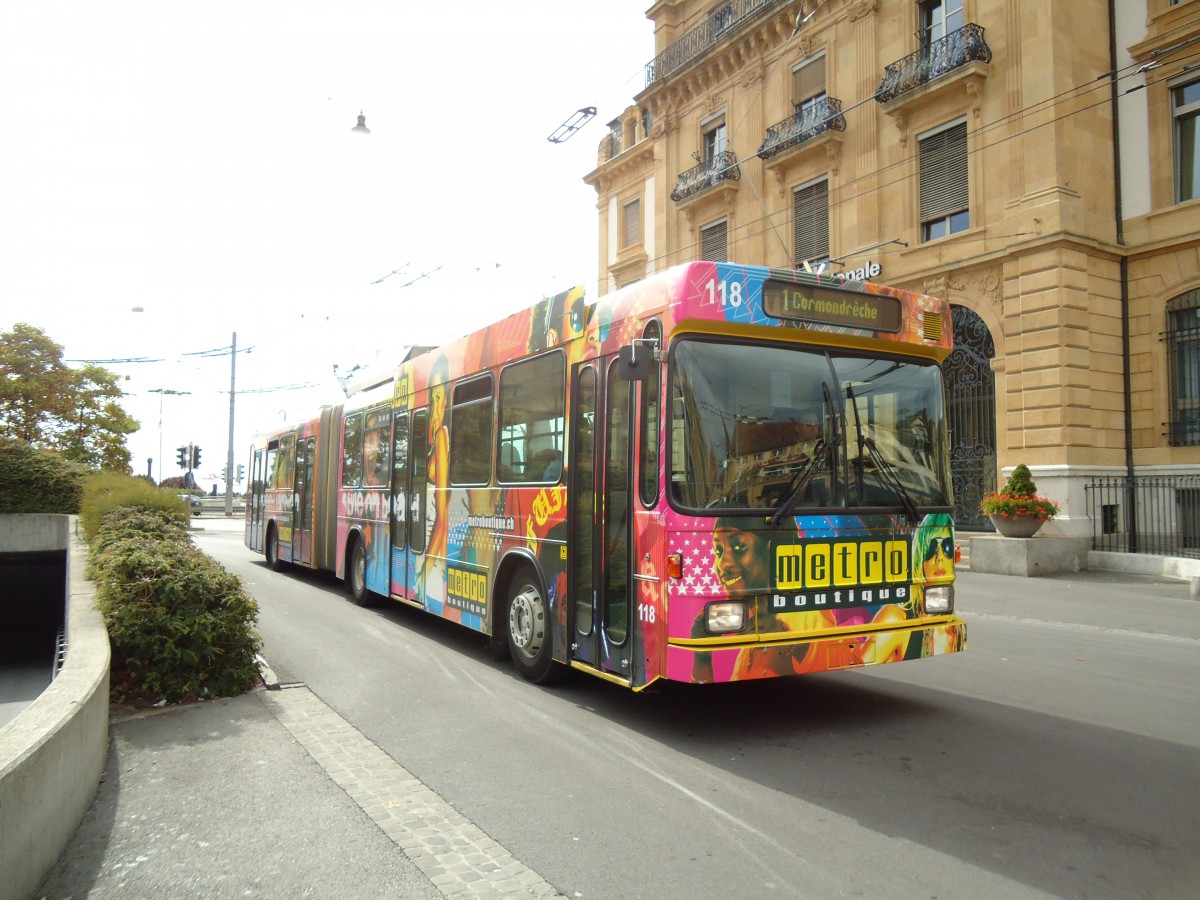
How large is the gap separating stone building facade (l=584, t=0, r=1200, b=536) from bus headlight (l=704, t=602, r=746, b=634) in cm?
1445

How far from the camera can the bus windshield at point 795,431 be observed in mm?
5617

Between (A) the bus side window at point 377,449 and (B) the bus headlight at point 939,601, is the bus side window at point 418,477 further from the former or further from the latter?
(B) the bus headlight at point 939,601

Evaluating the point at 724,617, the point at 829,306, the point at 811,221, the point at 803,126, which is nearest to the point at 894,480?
the point at 829,306

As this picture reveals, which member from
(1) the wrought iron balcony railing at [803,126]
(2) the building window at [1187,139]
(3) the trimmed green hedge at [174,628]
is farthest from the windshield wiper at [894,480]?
(1) the wrought iron balcony railing at [803,126]

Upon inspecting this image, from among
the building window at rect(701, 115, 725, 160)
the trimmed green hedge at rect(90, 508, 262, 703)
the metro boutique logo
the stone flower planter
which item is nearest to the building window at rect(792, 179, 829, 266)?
the building window at rect(701, 115, 725, 160)

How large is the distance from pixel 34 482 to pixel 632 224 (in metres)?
21.2

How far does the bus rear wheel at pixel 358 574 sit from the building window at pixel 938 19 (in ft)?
59.1

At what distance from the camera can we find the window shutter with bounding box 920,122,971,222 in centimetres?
2081

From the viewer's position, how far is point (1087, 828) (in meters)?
4.23

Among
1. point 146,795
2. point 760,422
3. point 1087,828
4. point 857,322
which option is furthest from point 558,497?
point 1087,828

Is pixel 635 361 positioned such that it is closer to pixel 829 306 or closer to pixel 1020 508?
pixel 829 306

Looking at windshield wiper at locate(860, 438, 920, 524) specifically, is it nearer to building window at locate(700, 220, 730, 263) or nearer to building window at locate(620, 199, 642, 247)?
building window at locate(700, 220, 730, 263)

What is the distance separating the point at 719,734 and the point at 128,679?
14.2 ft

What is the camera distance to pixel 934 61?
69.4 ft
